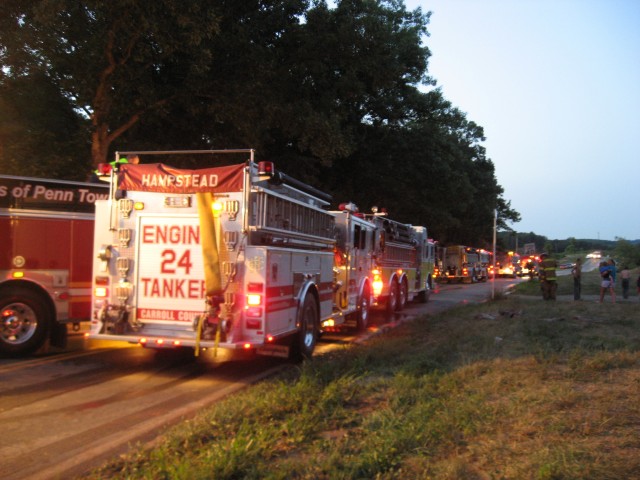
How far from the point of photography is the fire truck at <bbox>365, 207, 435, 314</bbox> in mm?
15164

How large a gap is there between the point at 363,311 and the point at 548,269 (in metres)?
8.59

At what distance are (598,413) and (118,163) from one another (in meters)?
6.65

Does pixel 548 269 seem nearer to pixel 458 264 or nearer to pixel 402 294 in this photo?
pixel 402 294

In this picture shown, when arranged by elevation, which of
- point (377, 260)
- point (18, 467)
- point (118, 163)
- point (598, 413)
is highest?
point (118, 163)

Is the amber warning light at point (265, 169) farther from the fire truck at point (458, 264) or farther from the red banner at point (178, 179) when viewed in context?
the fire truck at point (458, 264)

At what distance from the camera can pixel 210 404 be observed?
21.2 feet

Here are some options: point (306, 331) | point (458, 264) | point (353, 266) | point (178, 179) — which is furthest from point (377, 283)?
point (458, 264)

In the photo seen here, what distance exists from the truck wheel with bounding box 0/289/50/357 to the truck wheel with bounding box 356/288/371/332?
6.54m

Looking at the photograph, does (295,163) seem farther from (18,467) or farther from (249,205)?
(18,467)

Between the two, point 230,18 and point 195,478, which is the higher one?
point 230,18

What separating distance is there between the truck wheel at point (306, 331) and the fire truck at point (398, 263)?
211 inches

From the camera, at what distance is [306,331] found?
903cm

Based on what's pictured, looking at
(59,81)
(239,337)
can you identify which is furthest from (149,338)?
(59,81)

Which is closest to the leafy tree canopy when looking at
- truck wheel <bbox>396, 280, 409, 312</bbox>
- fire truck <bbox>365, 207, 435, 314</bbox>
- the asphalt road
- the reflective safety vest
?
fire truck <bbox>365, 207, 435, 314</bbox>
